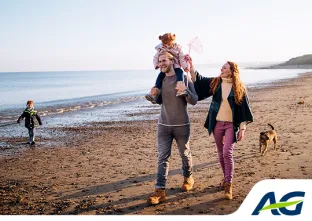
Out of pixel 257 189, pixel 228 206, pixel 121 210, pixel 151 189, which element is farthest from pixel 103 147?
pixel 257 189

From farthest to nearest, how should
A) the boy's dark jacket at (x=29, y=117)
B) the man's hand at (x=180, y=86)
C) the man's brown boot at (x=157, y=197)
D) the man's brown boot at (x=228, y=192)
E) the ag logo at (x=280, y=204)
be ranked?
the boy's dark jacket at (x=29, y=117) < the man's brown boot at (x=228, y=192) < the man's brown boot at (x=157, y=197) < the man's hand at (x=180, y=86) < the ag logo at (x=280, y=204)

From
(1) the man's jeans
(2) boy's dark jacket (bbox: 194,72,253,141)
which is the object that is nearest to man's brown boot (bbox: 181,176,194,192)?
(1) the man's jeans

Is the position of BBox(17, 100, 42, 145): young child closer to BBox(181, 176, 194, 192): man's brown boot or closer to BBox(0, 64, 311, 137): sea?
BBox(0, 64, 311, 137): sea

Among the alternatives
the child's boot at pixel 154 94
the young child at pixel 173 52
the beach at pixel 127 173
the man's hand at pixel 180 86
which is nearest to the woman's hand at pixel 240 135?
the beach at pixel 127 173

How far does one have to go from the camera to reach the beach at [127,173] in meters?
4.82

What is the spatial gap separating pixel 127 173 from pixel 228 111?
259cm

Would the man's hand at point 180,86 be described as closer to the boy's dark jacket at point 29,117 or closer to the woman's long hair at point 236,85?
the woman's long hair at point 236,85

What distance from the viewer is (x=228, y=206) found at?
460cm

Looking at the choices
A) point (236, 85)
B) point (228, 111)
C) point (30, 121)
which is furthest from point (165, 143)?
point (30, 121)

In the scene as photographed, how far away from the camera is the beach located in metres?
4.82

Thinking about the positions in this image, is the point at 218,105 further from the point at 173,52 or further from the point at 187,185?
the point at 187,185

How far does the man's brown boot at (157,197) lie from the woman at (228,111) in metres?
0.94

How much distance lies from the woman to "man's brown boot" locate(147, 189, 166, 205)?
3.08 feet

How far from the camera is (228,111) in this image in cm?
492
